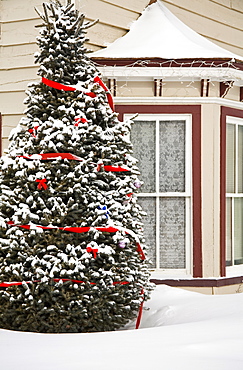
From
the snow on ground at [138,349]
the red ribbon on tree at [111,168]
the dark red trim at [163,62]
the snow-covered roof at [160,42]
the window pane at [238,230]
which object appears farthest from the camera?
the window pane at [238,230]

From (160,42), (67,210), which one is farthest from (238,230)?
(67,210)

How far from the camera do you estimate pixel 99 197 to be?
519 cm

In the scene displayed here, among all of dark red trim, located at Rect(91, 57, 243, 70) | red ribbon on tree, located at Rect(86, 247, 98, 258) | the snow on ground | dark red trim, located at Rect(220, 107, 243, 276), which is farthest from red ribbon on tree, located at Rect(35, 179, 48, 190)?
dark red trim, located at Rect(220, 107, 243, 276)

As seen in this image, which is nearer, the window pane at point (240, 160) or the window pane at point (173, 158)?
the window pane at point (173, 158)

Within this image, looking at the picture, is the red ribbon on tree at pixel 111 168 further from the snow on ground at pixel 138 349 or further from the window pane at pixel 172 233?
the window pane at pixel 172 233

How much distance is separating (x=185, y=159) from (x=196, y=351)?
4.01 m

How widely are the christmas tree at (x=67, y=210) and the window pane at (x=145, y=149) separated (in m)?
2.00

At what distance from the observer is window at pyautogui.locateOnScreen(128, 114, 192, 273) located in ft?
24.7

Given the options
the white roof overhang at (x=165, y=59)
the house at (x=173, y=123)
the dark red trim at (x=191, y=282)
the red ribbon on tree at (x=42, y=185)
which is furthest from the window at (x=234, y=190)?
the red ribbon on tree at (x=42, y=185)

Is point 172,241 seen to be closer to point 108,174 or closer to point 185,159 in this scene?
point 185,159

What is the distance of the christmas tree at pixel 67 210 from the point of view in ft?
16.4

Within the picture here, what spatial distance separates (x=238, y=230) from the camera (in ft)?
26.8

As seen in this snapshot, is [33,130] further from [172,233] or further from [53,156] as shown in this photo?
[172,233]

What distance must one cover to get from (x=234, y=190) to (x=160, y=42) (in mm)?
2013
